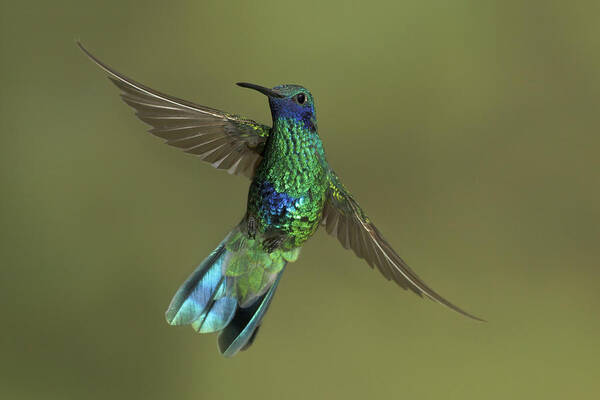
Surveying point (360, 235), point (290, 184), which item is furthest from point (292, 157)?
point (360, 235)

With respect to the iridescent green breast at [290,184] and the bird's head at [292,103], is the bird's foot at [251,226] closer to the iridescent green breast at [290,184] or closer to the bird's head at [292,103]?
the iridescent green breast at [290,184]

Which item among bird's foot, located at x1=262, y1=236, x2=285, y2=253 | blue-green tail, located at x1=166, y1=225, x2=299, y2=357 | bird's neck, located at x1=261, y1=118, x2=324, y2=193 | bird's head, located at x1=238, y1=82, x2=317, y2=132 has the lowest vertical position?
blue-green tail, located at x1=166, y1=225, x2=299, y2=357

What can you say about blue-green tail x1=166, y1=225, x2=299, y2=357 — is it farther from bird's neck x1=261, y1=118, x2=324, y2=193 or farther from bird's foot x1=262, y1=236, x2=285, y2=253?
bird's neck x1=261, y1=118, x2=324, y2=193

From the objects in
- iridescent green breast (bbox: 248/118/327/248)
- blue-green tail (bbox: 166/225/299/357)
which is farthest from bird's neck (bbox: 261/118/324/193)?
blue-green tail (bbox: 166/225/299/357)

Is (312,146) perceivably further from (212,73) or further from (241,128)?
(212,73)

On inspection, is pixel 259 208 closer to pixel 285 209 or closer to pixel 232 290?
pixel 285 209

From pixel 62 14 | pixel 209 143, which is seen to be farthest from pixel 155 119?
pixel 62 14

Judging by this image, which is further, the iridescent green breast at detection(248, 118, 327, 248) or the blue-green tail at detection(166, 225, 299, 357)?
the blue-green tail at detection(166, 225, 299, 357)
